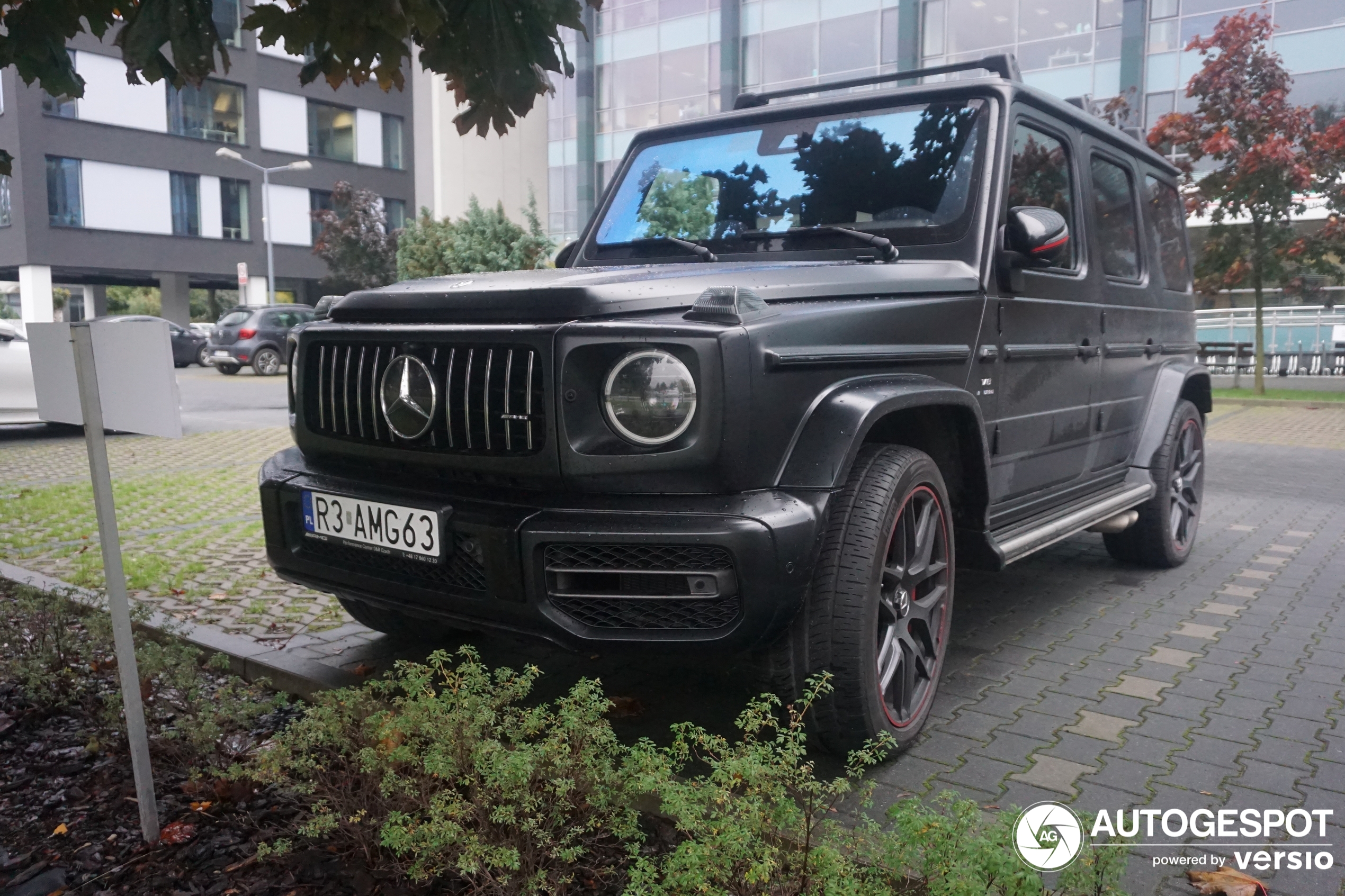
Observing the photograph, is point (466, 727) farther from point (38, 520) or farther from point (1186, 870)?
point (38, 520)

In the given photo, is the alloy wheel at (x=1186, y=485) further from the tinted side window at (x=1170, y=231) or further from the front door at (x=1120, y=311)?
the tinted side window at (x=1170, y=231)

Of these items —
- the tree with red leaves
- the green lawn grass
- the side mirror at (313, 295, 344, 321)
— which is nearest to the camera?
the side mirror at (313, 295, 344, 321)

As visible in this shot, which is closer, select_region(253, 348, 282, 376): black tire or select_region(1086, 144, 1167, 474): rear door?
select_region(1086, 144, 1167, 474): rear door

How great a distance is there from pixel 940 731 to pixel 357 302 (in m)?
2.25

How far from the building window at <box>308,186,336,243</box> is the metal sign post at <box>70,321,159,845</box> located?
4240 centimetres

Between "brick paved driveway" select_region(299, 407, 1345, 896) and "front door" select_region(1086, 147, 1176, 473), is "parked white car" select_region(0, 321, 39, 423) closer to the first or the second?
"brick paved driveway" select_region(299, 407, 1345, 896)

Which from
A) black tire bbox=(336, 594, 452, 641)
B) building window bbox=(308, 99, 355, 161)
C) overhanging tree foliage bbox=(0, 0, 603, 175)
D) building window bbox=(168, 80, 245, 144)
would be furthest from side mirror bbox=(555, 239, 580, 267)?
building window bbox=(308, 99, 355, 161)

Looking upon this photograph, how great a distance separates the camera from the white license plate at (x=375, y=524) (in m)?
2.95

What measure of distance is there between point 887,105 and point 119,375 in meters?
2.82

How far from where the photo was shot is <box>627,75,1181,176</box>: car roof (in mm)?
4023

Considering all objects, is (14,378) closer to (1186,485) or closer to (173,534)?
(173,534)

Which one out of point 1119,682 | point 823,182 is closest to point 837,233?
point 823,182

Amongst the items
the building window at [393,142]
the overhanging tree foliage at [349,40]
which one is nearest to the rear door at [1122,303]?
the overhanging tree foliage at [349,40]

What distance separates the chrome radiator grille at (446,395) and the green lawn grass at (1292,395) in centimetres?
1724
